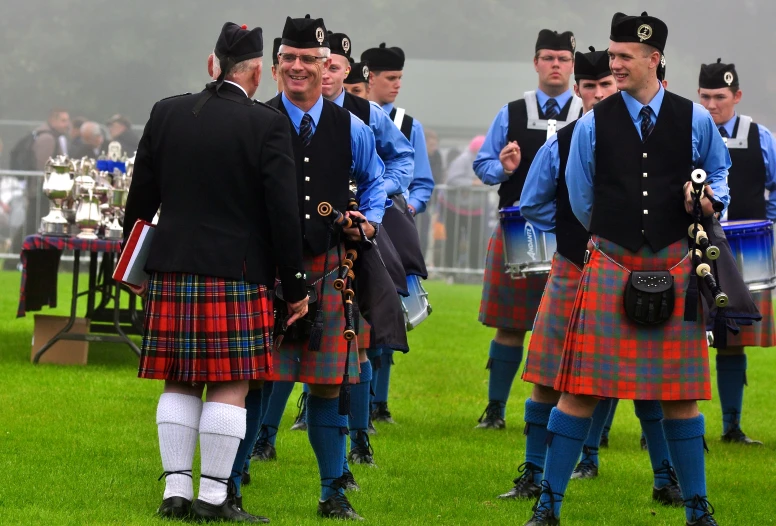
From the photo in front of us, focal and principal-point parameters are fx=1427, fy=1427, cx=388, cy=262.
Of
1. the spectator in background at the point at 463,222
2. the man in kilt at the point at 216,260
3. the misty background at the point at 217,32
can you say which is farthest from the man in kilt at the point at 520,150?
the misty background at the point at 217,32

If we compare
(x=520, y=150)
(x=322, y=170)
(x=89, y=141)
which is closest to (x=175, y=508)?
(x=322, y=170)

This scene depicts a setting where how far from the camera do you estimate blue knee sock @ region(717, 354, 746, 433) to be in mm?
6520

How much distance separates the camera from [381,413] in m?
6.52

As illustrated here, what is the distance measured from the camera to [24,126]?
61.7ft

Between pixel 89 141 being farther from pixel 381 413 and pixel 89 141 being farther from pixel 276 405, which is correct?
pixel 276 405

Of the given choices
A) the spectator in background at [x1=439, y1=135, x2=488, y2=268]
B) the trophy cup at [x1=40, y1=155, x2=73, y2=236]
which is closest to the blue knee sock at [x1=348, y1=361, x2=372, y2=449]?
the trophy cup at [x1=40, y1=155, x2=73, y2=236]

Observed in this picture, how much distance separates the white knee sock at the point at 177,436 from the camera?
157 inches

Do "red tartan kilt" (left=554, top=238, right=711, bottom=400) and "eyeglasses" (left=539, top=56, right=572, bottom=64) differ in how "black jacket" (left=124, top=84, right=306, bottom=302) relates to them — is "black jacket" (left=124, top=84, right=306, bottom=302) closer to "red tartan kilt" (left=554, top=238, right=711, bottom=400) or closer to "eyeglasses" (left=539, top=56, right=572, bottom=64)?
"red tartan kilt" (left=554, top=238, right=711, bottom=400)

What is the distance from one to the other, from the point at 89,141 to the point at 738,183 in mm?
11000

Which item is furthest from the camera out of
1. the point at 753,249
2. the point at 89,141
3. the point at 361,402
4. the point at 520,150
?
the point at 89,141

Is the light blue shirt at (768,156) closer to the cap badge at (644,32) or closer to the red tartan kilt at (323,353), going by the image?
the cap badge at (644,32)

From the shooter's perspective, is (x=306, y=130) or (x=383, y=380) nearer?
(x=306, y=130)

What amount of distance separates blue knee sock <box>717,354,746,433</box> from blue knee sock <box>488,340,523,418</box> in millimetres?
971

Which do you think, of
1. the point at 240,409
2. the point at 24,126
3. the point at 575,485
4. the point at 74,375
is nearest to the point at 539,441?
the point at 575,485
